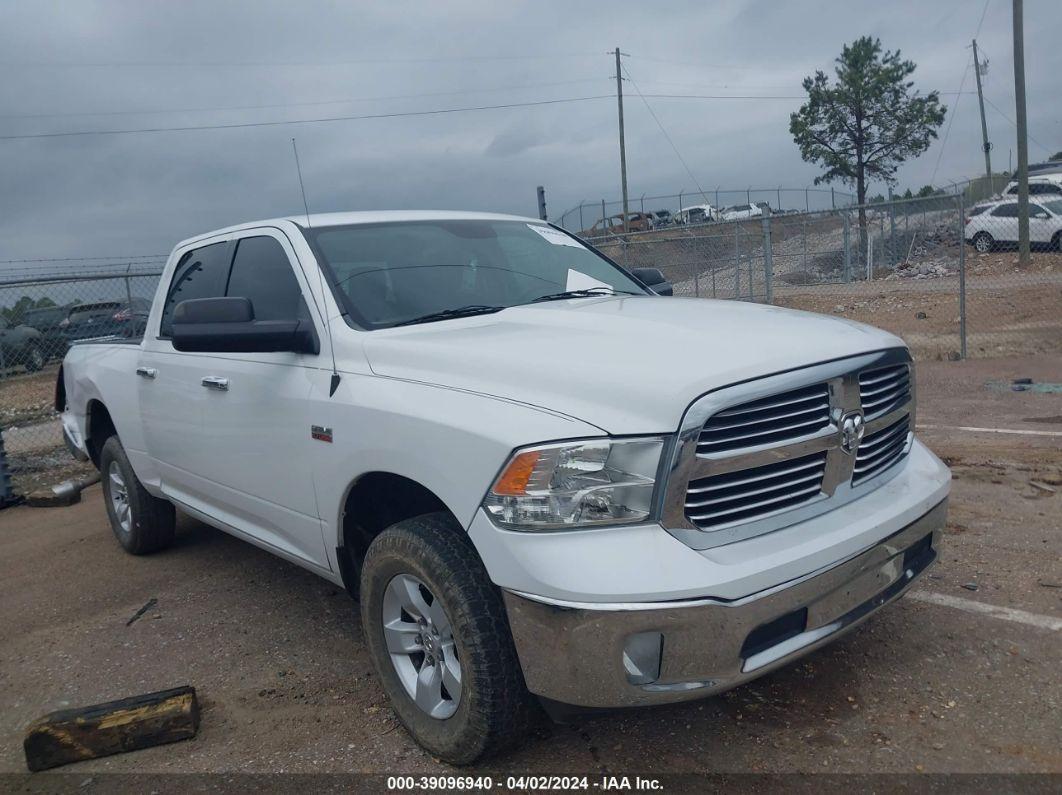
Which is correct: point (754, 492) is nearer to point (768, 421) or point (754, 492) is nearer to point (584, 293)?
point (768, 421)

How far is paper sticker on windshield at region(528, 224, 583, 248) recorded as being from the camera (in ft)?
15.4

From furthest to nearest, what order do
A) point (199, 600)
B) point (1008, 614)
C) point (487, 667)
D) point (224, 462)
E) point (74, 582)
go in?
point (74, 582) → point (199, 600) → point (224, 462) → point (1008, 614) → point (487, 667)

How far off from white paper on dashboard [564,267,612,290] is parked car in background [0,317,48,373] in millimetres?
7659

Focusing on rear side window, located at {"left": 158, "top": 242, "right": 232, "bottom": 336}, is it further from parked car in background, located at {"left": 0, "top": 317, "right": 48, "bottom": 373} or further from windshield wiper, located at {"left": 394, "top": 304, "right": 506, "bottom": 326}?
parked car in background, located at {"left": 0, "top": 317, "right": 48, "bottom": 373}

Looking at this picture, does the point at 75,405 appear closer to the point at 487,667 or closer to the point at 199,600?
the point at 199,600

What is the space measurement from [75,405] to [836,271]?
1694 cm

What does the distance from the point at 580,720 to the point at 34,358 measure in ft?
29.1

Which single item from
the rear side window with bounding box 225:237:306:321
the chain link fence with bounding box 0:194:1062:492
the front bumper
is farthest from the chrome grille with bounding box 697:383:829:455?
the chain link fence with bounding box 0:194:1062:492

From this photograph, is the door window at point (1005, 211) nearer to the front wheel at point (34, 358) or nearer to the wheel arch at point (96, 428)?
the front wheel at point (34, 358)

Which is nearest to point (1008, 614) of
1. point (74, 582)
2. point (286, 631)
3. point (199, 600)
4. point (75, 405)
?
point (286, 631)

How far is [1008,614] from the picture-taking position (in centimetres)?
381

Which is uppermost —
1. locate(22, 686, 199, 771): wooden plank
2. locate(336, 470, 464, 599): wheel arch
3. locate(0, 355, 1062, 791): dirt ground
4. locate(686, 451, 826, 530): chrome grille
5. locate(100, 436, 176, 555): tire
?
locate(686, 451, 826, 530): chrome grille

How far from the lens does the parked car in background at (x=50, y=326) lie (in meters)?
9.58

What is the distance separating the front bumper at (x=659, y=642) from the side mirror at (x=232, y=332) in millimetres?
1482
